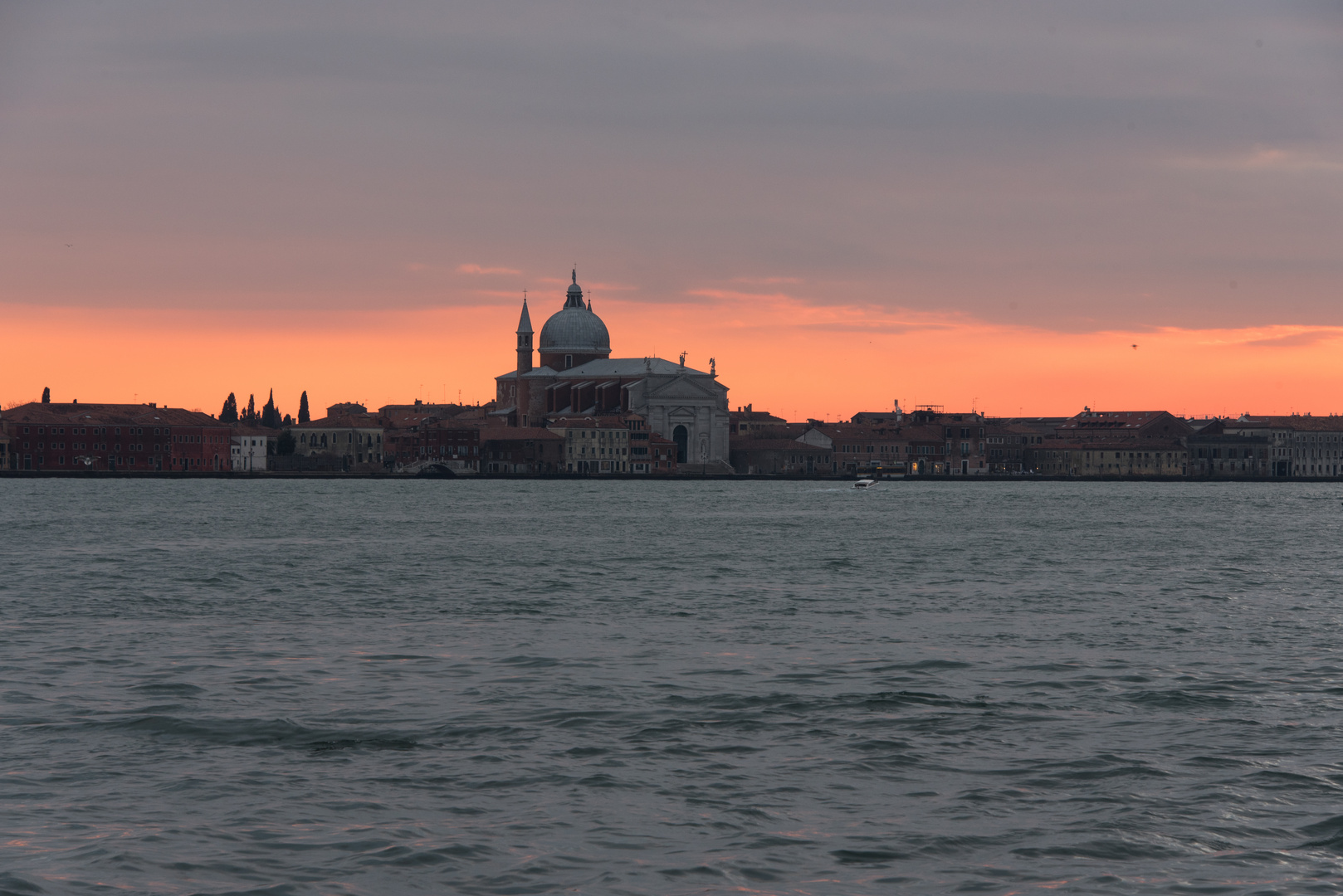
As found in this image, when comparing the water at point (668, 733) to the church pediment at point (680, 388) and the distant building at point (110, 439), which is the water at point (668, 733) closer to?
the distant building at point (110, 439)

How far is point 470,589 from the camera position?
83.3 ft

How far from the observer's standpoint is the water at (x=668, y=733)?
328 inches

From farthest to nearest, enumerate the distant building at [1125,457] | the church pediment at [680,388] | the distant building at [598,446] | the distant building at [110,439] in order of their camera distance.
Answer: the distant building at [1125,457] < the church pediment at [680,388] < the distant building at [598,446] < the distant building at [110,439]

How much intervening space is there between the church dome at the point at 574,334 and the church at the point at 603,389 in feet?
0.25

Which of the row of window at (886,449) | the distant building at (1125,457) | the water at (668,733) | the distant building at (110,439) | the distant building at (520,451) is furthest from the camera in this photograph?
the row of window at (886,449)

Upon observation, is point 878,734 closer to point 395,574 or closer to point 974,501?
point 395,574

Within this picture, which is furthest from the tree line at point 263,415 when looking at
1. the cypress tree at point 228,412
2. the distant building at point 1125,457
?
the distant building at point 1125,457

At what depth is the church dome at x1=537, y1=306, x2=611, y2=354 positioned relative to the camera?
137875 mm

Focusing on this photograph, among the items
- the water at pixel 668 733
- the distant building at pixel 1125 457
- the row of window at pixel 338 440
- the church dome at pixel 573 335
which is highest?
the church dome at pixel 573 335

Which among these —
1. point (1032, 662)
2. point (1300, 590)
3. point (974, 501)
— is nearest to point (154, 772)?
point (1032, 662)

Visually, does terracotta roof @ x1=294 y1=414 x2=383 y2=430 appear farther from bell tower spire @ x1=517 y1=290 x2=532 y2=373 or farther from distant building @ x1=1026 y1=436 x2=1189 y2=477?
distant building @ x1=1026 y1=436 x2=1189 y2=477

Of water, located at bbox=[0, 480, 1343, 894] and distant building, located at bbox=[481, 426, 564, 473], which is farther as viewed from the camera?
distant building, located at bbox=[481, 426, 564, 473]

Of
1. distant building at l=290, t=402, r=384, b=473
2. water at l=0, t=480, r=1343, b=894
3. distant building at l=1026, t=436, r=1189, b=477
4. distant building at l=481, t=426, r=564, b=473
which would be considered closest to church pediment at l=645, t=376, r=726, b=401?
distant building at l=481, t=426, r=564, b=473

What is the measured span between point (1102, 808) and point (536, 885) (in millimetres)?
3697
